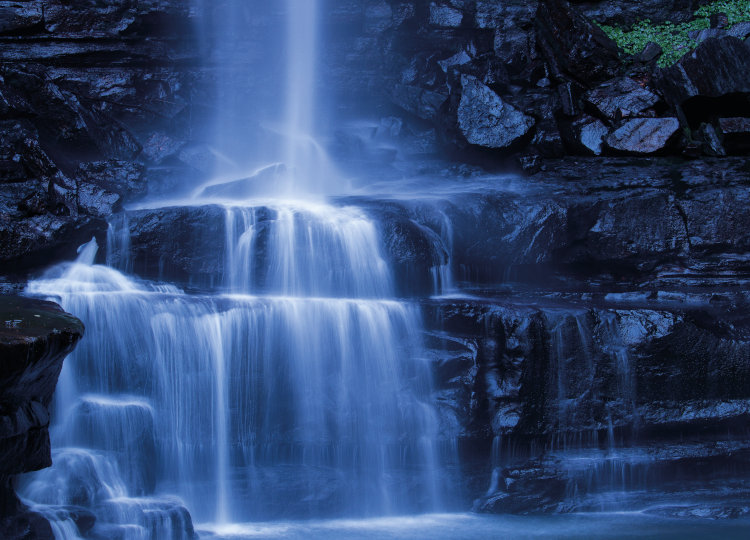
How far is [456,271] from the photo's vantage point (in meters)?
11.0

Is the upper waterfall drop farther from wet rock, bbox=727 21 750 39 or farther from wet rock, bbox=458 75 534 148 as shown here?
wet rock, bbox=727 21 750 39

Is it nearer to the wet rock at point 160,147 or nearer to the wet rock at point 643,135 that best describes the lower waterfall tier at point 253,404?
the wet rock at point 160,147

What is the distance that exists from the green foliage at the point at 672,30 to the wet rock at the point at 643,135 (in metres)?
3.14

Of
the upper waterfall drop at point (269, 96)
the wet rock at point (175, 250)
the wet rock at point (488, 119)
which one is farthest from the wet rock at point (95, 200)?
the wet rock at point (488, 119)

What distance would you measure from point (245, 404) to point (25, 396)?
272 centimetres

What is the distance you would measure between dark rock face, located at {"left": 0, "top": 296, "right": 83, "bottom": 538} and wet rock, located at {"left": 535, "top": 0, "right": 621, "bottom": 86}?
12.5 metres

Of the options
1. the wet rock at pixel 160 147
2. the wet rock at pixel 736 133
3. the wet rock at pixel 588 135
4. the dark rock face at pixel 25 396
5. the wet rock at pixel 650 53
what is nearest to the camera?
the dark rock face at pixel 25 396

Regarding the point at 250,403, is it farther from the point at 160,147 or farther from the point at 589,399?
the point at 160,147

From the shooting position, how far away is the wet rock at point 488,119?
13.8 meters

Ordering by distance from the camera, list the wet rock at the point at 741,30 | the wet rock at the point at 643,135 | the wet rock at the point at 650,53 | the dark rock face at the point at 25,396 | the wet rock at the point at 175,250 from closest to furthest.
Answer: the dark rock face at the point at 25,396 < the wet rock at the point at 175,250 < the wet rock at the point at 643,135 < the wet rock at the point at 741,30 < the wet rock at the point at 650,53

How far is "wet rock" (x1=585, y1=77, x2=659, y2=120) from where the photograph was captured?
13.9 m

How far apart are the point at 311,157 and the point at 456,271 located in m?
6.04

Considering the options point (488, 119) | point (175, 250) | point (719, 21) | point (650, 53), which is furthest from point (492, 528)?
point (719, 21)

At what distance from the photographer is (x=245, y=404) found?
8.47m
